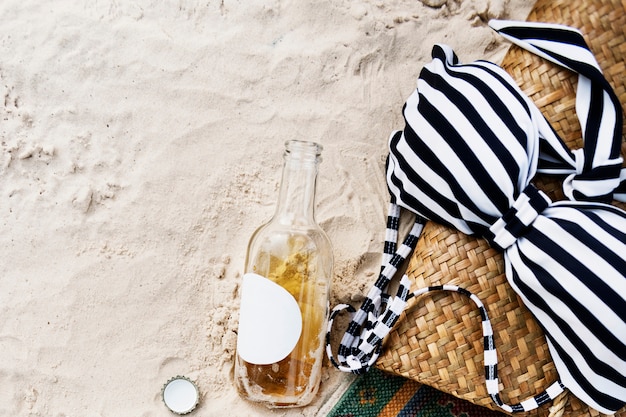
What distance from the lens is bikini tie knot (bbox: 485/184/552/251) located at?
3.40 ft

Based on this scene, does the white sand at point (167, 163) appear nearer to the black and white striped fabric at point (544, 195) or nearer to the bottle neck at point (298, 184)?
the bottle neck at point (298, 184)

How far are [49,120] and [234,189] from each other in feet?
1.37

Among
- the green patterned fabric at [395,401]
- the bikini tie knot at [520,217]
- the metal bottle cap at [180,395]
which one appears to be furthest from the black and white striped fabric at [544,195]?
the metal bottle cap at [180,395]

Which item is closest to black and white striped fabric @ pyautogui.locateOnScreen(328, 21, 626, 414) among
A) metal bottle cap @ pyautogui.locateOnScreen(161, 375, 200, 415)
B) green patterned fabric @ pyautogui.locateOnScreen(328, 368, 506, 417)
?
green patterned fabric @ pyautogui.locateOnScreen(328, 368, 506, 417)

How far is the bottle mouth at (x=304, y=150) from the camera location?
1.08m

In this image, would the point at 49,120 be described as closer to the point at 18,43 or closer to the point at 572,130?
the point at 18,43

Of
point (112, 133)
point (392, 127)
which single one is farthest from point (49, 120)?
point (392, 127)

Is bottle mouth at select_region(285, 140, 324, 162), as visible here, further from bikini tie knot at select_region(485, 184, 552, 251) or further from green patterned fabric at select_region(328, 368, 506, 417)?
green patterned fabric at select_region(328, 368, 506, 417)

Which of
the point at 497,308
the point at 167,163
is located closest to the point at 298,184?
the point at 167,163

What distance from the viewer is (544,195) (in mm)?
1050

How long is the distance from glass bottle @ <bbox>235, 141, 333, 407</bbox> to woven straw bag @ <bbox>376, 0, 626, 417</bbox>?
0.17 metres

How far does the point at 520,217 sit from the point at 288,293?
44cm

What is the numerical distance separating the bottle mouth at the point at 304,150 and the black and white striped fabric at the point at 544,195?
17 cm

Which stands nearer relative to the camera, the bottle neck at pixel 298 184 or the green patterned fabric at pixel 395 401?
the bottle neck at pixel 298 184
